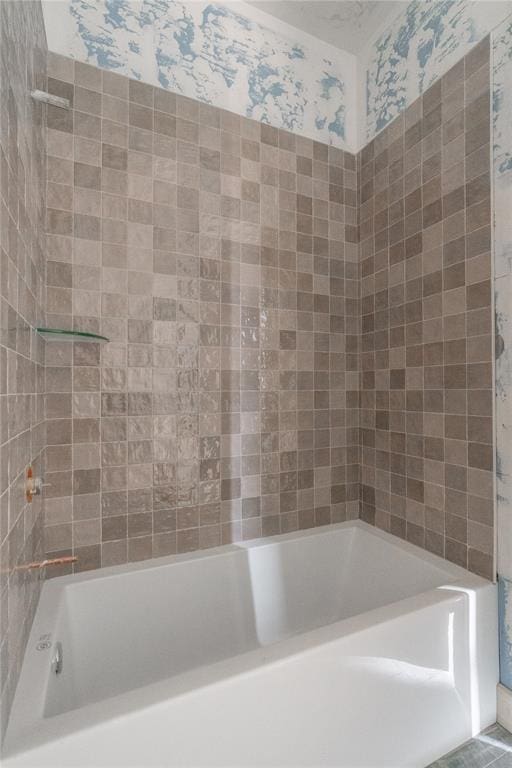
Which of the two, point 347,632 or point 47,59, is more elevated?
point 47,59

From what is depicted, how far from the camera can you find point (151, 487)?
58.6 inches

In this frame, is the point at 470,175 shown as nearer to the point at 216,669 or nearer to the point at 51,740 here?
the point at 216,669

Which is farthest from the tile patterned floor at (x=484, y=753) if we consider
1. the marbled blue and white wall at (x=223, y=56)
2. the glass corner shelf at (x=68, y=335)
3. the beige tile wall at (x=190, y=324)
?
the marbled blue and white wall at (x=223, y=56)

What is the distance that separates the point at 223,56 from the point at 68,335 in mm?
1374

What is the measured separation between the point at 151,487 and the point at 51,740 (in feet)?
2.69

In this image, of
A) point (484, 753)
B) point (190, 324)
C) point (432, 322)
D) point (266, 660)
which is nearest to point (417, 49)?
point (432, 322)

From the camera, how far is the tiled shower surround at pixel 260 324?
4.46ft

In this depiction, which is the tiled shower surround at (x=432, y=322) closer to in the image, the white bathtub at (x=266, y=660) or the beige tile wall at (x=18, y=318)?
the white bathtub at (x=266, y=660)

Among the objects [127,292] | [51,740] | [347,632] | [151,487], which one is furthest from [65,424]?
[347,632]

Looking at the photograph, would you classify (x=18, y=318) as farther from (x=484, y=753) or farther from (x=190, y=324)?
(x=484, y=753)

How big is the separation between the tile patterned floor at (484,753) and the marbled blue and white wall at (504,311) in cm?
15

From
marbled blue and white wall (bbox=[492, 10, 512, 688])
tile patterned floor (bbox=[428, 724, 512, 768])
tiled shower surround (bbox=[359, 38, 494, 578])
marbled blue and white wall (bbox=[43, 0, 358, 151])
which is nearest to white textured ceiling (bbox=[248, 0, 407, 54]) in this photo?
marbled blue and white wall (bbox=[43, 0, 358, 151])

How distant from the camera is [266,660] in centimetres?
90

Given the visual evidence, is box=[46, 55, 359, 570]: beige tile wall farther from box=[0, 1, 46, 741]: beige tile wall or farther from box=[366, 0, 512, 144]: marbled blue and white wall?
box=[366, 0, 512, 144]: marbled blue and white wall
